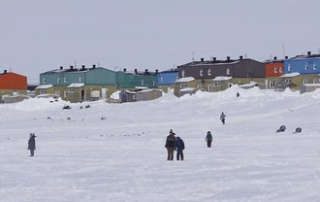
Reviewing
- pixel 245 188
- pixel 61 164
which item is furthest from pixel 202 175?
pixel 61 164

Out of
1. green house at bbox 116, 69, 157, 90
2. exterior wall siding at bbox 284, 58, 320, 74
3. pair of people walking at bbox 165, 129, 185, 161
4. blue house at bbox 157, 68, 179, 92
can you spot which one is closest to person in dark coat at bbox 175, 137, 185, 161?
pair of people walking at bbox 165, 129, 185, 161

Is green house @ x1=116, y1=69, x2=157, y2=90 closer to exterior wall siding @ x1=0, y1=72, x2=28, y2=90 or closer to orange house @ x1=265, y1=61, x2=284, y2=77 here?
exterior wall siding @ x1=0, y1=72, x2=28, y2=90

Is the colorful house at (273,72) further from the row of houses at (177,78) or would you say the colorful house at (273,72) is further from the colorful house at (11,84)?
the colorful house at (11,84)

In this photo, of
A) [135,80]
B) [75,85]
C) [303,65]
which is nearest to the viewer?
[303,65]

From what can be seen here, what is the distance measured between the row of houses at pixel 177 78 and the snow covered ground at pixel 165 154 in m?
25.3

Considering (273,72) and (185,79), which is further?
(273,72)

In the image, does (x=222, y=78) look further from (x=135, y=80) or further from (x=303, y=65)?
(x=135, y=80)

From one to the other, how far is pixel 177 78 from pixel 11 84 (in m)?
29.0

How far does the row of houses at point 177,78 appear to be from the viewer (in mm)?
96312

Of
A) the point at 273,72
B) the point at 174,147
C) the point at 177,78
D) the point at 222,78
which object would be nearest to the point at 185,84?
the point at 222,78

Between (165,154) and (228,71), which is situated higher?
(228,71)

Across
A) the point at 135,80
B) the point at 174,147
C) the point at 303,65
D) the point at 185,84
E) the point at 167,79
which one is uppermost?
the point at 303,65

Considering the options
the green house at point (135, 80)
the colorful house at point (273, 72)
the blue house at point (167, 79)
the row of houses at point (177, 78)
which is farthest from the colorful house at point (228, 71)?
the green house at point (135, 80)

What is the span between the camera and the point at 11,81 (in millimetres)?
115625
